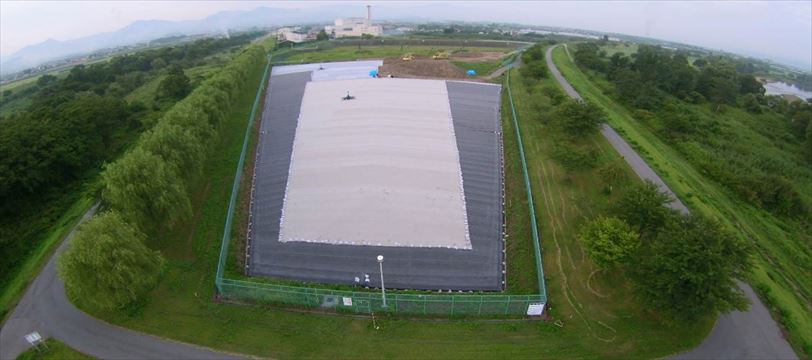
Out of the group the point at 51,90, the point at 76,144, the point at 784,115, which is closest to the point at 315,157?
the point at 76,144

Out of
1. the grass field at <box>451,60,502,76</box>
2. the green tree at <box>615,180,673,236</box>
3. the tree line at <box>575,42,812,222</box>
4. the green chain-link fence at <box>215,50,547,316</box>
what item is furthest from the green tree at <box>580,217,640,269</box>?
the grass field at <box>451,60,502,76</box>

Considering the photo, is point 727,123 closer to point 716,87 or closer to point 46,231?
point 716,87

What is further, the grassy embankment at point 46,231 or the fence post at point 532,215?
the fence post at point 532,215

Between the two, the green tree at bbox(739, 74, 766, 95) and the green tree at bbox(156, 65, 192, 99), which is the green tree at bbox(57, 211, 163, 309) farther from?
the green tree at bbox(739, 74, 766, 95)

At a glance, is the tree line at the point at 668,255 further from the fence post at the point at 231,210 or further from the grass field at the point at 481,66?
the grass field at the point at 481,66

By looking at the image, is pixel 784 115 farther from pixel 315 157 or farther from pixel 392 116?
pixel 315 157

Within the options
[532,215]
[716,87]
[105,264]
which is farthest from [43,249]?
[716,87]

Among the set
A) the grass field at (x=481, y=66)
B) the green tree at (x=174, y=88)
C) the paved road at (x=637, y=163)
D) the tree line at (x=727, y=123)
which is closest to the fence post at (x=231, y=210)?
the green tree at (x=174, y=88)
